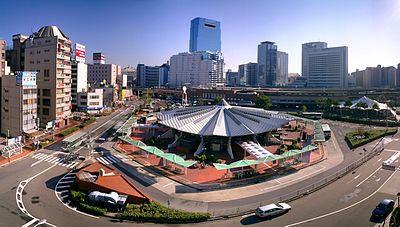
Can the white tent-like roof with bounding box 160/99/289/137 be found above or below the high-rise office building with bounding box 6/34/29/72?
below

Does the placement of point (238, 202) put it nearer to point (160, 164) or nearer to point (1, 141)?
point (160, 164)

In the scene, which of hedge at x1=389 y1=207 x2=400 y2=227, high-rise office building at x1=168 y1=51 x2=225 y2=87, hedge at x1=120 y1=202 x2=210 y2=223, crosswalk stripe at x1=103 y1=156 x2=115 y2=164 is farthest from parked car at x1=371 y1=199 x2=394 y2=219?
high-rise office building at x1=168 y1=51 x2=225 y2=87

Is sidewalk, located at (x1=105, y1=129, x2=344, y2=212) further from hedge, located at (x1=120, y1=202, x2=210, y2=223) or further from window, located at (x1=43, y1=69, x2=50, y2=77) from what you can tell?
window, located at (x1=43, y1=69, x2=50, y2=77)

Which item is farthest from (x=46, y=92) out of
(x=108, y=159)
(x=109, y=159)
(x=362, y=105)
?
(x=362, y=105)

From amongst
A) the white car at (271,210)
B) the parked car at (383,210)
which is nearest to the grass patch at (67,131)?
the white car at (271,210)

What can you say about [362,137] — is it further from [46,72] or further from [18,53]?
[18,53]
